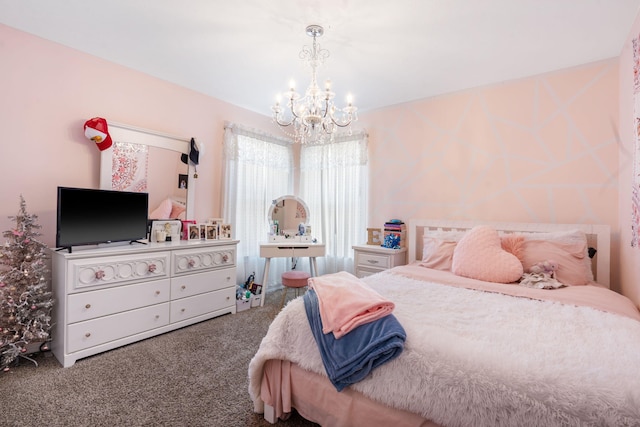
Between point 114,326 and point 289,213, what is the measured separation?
2261 mm

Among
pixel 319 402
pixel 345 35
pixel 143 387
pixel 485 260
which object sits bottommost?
pixel 143 387

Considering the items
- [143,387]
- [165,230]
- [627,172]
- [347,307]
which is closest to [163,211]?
[165,230]

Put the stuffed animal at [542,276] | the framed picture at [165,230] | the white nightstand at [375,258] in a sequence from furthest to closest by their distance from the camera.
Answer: the white nightstand at [375,258], the framed picture at [165,230], the stuffed animal at [542,276]

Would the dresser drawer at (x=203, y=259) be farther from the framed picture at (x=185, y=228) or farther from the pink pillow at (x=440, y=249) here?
the pink pillow at (x=440, y=249)

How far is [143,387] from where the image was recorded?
6.34 ft

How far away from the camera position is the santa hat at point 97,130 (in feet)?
8.36

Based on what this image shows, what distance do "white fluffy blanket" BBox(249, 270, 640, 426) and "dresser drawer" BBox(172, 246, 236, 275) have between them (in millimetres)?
1582

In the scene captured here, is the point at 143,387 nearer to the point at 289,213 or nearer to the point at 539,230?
the point at 289,213

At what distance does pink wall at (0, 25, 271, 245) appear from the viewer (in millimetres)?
2305

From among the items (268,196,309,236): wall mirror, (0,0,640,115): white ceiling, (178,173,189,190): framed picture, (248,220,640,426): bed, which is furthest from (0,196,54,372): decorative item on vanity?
(268,196,309,236): wall mirror

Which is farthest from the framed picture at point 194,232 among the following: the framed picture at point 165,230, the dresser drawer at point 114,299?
the dresser drawer at point 114,299

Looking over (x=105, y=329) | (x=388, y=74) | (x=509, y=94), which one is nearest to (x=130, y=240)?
(x=105, y=329)

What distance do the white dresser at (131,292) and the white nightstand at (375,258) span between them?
151 cm

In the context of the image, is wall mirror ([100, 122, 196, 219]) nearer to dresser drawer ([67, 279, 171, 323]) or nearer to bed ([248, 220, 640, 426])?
dresser drawer ([67, 279, 171, 323])
